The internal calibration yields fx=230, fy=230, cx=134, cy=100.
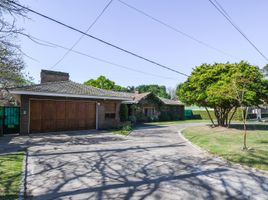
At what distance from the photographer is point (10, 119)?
15172mm

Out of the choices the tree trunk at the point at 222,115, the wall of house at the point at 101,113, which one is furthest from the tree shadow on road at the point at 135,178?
the tree trunk at the point at 222,115

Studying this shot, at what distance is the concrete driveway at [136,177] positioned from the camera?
5.29m

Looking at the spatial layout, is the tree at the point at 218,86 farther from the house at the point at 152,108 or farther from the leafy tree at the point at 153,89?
the leafy tree at the point at 153,89

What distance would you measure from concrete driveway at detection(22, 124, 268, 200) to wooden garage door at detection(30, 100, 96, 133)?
6338 millimetres

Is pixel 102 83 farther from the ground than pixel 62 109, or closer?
farther from the ground

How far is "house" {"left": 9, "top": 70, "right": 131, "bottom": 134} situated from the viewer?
15.3 metres

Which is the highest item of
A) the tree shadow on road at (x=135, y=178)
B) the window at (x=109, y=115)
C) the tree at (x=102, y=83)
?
the tree at (x=102, y=83)

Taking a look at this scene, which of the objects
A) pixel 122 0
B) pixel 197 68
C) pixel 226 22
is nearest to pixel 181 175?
pixel 122 0

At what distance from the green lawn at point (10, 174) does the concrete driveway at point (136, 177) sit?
12.4 inches

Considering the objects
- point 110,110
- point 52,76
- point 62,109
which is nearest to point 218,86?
point 110,110

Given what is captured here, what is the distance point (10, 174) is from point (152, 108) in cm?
2839

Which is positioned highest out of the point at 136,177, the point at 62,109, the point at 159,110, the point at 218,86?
the point at 218,86

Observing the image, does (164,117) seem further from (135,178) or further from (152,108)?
(135,178)

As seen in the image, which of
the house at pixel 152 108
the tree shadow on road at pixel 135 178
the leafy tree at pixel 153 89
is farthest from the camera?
the leafy tree at pixel 153 89
